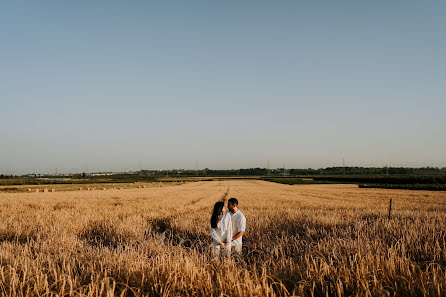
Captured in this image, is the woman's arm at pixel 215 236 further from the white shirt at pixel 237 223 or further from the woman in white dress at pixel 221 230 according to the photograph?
the white shirt at pixel 237 223

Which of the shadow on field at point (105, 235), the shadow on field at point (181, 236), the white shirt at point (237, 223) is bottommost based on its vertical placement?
the shadow on field at point (181, 236)

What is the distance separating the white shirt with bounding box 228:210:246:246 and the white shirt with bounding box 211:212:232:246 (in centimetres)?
22

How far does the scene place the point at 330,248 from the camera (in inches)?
243

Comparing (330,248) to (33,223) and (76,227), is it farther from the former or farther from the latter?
(33,223)

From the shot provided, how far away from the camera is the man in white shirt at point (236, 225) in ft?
22.1

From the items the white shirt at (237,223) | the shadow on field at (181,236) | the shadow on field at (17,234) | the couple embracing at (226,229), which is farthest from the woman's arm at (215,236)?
the shadow on field at (17,234)

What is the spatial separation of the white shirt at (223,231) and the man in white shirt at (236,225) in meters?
0.22

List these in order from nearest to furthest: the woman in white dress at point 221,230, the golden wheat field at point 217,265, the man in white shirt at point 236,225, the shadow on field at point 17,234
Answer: the golden wheat field at point 217,265
the woman in white dress at point 221,230
the man in white shirt at point 236,225
the shadow on field at point 17,234

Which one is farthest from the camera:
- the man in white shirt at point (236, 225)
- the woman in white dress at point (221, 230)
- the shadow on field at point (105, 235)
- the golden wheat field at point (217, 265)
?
the shadow on field at point (105, 235)

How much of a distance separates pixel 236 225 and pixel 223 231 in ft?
1.33

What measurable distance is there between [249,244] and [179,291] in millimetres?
5054

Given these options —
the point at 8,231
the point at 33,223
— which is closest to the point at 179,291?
the point at 8,231

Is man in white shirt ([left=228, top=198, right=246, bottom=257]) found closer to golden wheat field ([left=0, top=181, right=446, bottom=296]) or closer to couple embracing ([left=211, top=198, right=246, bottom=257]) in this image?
couple embracing ([left=211, top=198, right=246, bottom=257])

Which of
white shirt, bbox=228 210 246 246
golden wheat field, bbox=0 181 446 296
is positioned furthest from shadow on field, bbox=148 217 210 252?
white shirt, bbox=228 210 246 246
